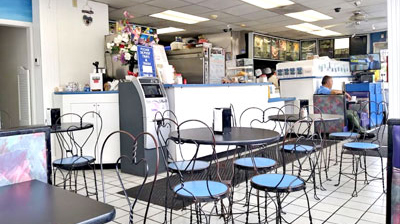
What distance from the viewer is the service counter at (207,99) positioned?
4.96 metres

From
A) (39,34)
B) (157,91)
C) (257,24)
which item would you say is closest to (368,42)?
(257,24)

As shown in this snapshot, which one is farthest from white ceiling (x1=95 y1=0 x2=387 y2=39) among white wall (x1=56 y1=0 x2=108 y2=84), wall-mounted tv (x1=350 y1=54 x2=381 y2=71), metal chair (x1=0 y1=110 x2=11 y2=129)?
metal chair (x1=0 y1=110 x2=11 y2=129)

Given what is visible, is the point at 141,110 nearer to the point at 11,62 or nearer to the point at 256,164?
the point at 256,164

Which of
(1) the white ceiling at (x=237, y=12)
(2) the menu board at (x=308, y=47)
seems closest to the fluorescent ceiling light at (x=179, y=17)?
(1) the white ceiling at (x=237, y=12)

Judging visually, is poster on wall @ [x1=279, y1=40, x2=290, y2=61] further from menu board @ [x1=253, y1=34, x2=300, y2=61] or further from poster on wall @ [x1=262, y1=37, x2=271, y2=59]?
poster on wall @ [x1=262, y1=37, x2=271, y2=59]

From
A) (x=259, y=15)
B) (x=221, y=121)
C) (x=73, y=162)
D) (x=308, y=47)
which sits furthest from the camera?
(x=308, y=47)

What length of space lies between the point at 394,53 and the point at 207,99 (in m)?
2.91

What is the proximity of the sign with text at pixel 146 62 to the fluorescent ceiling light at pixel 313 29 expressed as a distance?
6.15 meters

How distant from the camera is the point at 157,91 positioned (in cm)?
479

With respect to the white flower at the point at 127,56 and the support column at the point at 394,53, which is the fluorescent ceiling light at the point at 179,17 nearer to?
the white flower at the point at 127,56

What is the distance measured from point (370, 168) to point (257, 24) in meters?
5.75

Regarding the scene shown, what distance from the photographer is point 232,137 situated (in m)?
2.80

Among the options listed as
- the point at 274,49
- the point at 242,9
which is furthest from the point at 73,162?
the point at 274,49

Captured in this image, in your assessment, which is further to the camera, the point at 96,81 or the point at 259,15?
the point at 259,15
